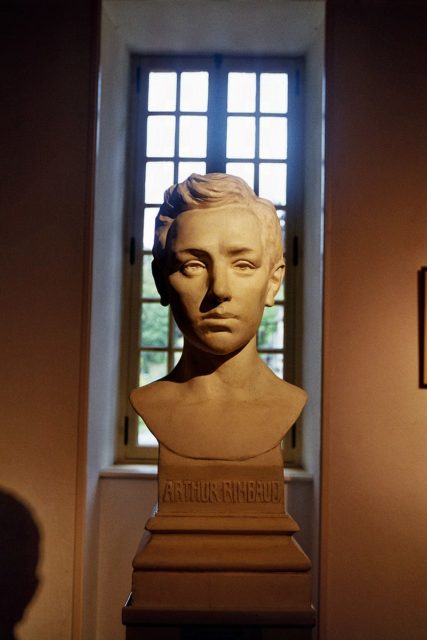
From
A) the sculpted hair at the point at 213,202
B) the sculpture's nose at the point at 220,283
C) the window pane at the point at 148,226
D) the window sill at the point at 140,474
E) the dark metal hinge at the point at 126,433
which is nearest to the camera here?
the sculpture's nose at the point at 220,283

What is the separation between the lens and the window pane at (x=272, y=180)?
382 centimetres

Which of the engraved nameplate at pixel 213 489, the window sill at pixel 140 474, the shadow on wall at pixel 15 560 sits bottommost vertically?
the shadow on wall at pixel 15 560

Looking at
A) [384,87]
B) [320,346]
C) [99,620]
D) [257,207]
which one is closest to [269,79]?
[384,87]

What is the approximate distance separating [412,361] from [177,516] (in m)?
1.50

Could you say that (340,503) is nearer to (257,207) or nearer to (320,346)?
(320,346)

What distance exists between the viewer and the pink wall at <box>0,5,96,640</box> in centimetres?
302

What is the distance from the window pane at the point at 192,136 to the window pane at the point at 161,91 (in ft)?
0.41

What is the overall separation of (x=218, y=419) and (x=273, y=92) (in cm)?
241

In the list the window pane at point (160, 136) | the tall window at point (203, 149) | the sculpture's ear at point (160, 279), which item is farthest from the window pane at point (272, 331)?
the sculpture's ear at point (160, 279)

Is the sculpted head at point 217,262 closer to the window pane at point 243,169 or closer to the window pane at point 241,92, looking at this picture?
the window pane at point 243,169

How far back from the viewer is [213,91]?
3.83 m

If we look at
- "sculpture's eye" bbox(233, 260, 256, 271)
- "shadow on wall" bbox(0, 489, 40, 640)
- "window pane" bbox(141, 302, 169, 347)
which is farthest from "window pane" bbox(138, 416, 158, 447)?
"sculpture's eye" bbox(233, 260, 256, 271)

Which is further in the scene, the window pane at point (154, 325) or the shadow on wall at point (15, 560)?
the window pane at point (154, 325)

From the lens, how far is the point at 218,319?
2006 millimetres
